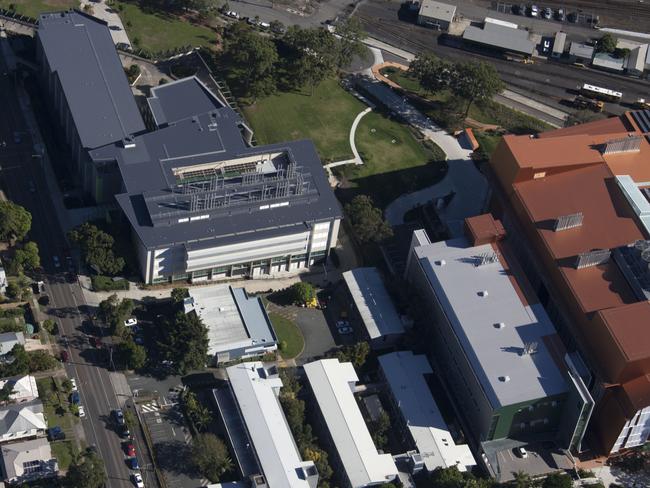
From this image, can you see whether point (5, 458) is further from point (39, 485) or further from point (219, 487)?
point (219, 487)

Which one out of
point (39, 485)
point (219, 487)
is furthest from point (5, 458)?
point (219, 487)

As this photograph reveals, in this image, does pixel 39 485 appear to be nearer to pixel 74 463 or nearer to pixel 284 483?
pixel 74 463

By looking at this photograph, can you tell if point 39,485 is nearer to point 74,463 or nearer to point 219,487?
point 74,463

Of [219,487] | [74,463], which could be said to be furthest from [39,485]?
[219,487]

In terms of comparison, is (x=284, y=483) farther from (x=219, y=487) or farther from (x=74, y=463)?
(x=74, y=463)
